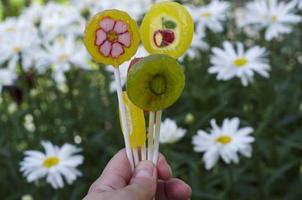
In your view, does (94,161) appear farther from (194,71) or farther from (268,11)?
(268,11)

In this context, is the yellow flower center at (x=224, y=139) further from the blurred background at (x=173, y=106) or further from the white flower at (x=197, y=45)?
the white flower at (x=197, y=45)

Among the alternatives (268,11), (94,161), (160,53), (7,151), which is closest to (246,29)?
(268,11)

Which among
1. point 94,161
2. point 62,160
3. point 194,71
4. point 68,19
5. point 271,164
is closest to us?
point 62,160

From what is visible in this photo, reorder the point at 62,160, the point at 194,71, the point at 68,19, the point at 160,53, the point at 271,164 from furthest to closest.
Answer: the point at 68,19 → the point at 194,71 → the point at 271,164 → the point at 62,160 → the point at 160,53

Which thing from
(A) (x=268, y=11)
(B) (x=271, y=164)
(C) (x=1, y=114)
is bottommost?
(B) (x=271, y=164)

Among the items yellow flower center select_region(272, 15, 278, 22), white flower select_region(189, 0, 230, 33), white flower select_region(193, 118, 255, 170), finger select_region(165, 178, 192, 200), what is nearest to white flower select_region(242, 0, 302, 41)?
yellow flower center select_region(272, 15, 278, 22)

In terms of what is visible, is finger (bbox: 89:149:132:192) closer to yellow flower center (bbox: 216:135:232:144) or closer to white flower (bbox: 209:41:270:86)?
yellow flower center (bbox: 216:135:232:144)

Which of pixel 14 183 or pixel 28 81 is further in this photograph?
pixel 28 81
